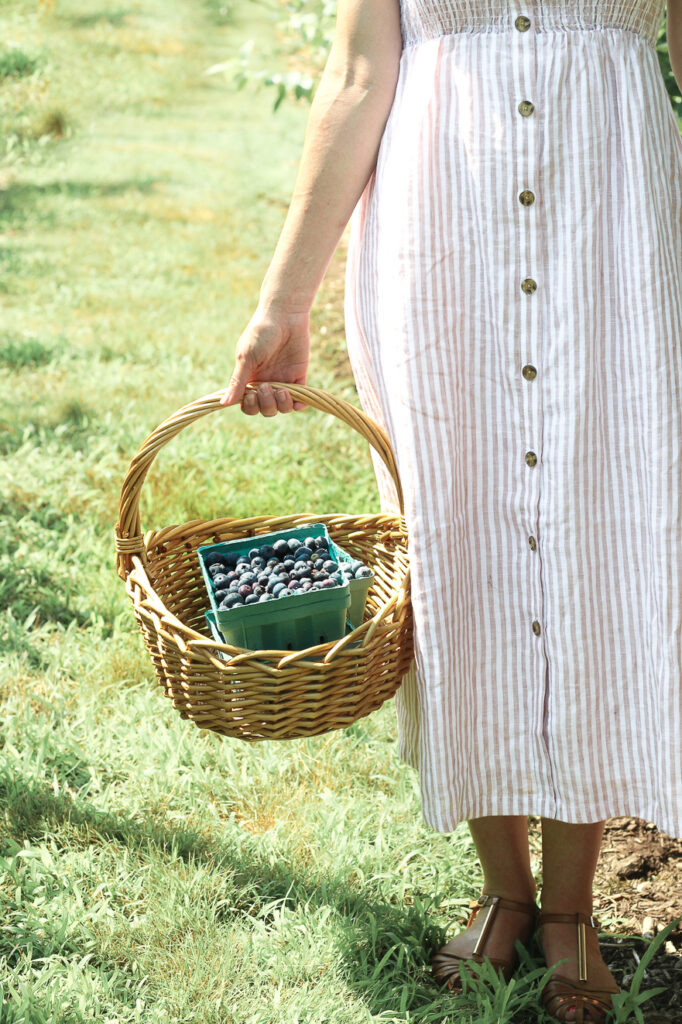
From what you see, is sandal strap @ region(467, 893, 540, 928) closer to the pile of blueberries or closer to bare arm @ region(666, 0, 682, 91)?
the pile of blueberries

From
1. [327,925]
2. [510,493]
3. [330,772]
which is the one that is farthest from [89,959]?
[510,493]

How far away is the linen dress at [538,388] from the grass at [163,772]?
0.45 metres

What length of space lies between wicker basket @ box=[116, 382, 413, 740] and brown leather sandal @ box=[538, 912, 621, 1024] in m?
0.60

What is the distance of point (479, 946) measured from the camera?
68.9 inches

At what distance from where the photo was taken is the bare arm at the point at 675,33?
152 cm

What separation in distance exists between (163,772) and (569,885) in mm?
921

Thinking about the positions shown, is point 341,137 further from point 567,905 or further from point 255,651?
point 567,905

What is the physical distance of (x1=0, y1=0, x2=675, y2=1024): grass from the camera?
1.73 meters

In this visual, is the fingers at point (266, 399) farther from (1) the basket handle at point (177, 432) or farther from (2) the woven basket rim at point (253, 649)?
(2) the woven basket rim at point (253, 649)

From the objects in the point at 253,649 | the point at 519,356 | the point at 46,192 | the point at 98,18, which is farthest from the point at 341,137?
the point at 98,18

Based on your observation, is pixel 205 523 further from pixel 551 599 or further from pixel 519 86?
pixel 519 86

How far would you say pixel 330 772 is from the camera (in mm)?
2238

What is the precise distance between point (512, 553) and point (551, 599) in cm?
9

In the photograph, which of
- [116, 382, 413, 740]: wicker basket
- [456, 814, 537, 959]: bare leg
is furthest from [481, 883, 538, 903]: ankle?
[116, 382, 413, 740]: wicker basket
